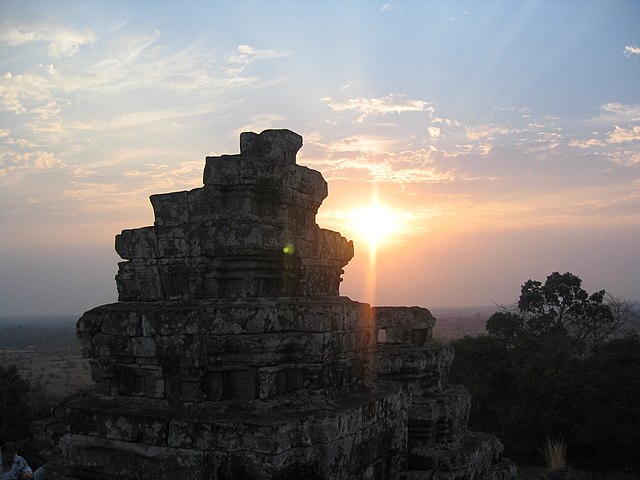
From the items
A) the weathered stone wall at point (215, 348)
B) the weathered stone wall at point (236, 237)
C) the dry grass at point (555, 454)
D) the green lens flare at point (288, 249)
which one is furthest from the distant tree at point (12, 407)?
the green lens flare at point (288, 249)

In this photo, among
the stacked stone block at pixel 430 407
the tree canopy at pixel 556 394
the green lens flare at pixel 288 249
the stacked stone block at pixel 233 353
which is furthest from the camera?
the tree canopy at pixel 556 394

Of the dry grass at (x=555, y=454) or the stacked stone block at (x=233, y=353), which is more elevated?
the stacked stone block at (x=233, y=353)

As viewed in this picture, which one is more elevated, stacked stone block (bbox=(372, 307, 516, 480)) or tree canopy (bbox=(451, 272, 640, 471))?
stacked stone block (bbox=(372, 307, 516, 480))

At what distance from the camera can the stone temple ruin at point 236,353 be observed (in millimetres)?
3973

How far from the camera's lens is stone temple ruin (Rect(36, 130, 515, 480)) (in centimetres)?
397

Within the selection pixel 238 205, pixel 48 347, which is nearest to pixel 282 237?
pixel 238 205

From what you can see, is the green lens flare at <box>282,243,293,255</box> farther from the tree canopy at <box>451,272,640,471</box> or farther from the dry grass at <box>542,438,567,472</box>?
the tree canopy at <box>451,272,640,471</box>

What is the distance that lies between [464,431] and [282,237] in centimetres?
393

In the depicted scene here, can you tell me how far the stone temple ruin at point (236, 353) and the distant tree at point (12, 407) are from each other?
1553 centimetres

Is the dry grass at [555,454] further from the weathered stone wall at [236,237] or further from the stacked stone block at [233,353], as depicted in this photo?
the weathered stone wall at [236,237]

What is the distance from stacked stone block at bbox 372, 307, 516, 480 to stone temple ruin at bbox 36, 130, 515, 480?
43 cm

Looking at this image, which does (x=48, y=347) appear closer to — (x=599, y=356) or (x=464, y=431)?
(x=599, y=356)

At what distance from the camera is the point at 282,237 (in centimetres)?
485

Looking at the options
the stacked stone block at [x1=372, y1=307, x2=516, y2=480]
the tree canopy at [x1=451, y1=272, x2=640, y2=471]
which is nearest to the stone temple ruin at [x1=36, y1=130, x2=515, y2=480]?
the stacked stone block at [x1=372, y1=307, x2=516, y2=480]
